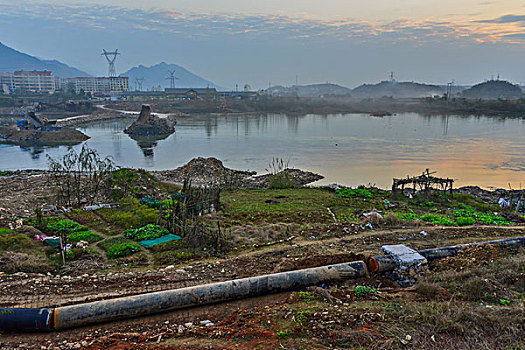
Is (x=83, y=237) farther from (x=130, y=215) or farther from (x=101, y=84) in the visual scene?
(x=101, y=84)

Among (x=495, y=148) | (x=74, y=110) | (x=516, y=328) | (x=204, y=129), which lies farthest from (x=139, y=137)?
(x=516, y=328)

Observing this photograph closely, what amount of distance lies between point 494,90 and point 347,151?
351ft

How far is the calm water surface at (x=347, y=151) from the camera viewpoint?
65.9ft

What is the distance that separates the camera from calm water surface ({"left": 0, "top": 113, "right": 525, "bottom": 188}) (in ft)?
65.9

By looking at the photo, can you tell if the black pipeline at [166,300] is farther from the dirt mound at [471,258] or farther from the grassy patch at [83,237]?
the grassy patch at [83,237]

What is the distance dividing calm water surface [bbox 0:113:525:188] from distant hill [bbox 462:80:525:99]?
78.9 metres

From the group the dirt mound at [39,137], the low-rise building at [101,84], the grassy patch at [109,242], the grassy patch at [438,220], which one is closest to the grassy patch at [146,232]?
the grassy patch at [109,242]

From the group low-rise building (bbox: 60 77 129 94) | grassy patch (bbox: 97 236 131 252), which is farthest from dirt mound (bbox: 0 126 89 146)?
low-rise building (bbox: 60 77 129 94)

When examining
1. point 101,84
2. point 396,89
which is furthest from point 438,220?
point 396,89

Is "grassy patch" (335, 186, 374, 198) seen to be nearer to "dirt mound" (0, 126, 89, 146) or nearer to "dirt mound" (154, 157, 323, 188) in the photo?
"dirt mound" (154, 157, 323, 188)

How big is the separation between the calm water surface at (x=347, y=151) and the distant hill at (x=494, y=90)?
7889 centimetres

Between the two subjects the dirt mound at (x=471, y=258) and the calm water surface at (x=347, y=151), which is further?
the calm water surface at (x=347, y=151)

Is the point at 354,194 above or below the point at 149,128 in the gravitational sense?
below

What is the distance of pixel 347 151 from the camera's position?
1064 inches
